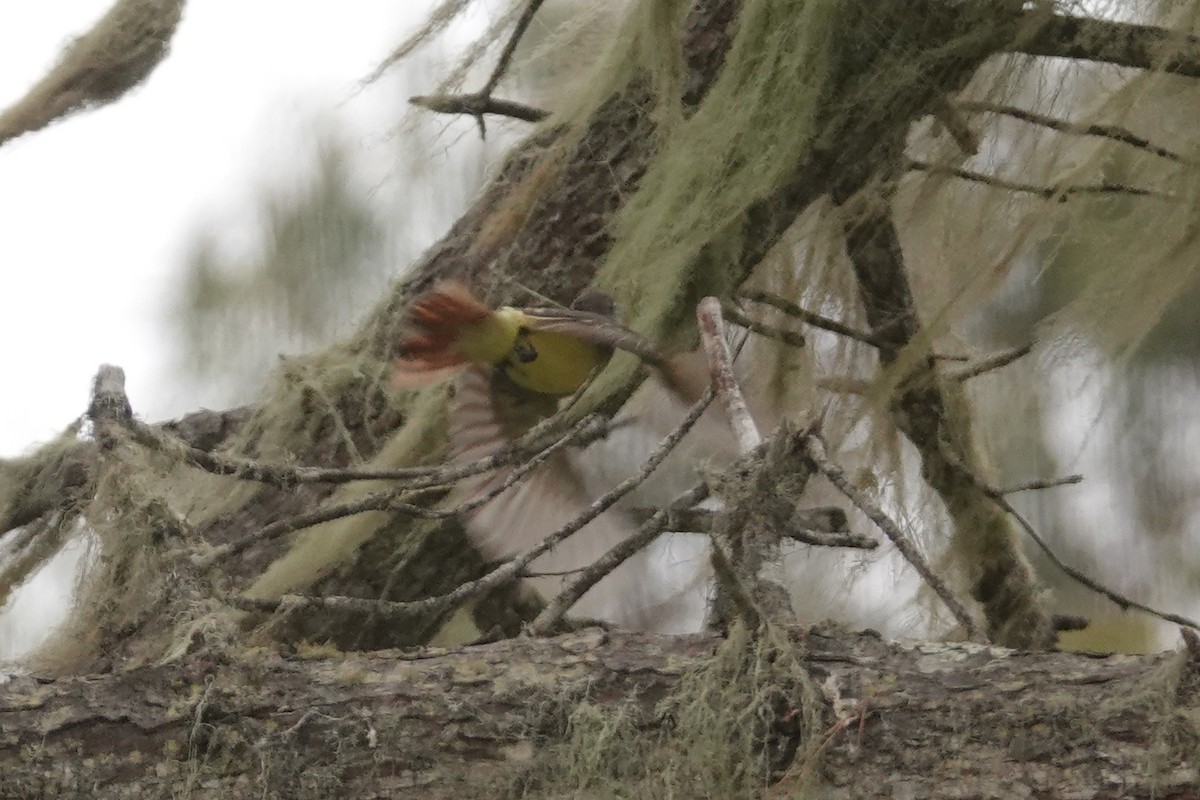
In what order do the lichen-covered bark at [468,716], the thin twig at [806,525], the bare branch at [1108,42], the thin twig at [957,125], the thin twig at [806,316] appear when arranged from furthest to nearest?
the thin twig at [806,316], the thin twig at [957,125], the bare branch at [1108,42], the thin twig at [806,525], the lichen-covered bark at [468,716]

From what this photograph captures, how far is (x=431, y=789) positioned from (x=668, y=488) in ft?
2.51

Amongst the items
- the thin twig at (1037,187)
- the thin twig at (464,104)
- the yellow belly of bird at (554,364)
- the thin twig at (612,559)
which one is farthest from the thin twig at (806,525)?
the thin twig at (464,104)

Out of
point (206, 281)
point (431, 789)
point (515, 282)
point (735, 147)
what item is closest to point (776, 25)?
point (735, 147)

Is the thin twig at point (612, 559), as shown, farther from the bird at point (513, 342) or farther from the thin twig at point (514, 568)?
the bird at point (513, 342)

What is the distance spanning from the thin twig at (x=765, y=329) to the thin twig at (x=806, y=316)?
17 mm

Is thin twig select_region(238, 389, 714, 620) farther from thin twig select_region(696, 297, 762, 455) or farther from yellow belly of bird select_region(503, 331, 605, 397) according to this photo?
yellow belly of bird select_region(503, 331, 605, 397)

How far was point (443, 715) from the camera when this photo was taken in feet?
2.14

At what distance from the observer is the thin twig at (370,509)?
0.70 m

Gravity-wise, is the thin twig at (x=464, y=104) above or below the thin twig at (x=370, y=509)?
above

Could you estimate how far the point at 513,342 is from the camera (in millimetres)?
953

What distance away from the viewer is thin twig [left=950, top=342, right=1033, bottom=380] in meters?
1.07

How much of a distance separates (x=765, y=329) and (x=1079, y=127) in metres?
0.32

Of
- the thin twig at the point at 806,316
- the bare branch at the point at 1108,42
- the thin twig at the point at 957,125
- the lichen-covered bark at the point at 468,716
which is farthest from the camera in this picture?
the thin twig at the point at 806,316

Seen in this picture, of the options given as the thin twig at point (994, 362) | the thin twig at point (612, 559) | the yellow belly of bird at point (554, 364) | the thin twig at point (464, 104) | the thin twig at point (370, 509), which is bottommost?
the thin twig at point (612, 559)
